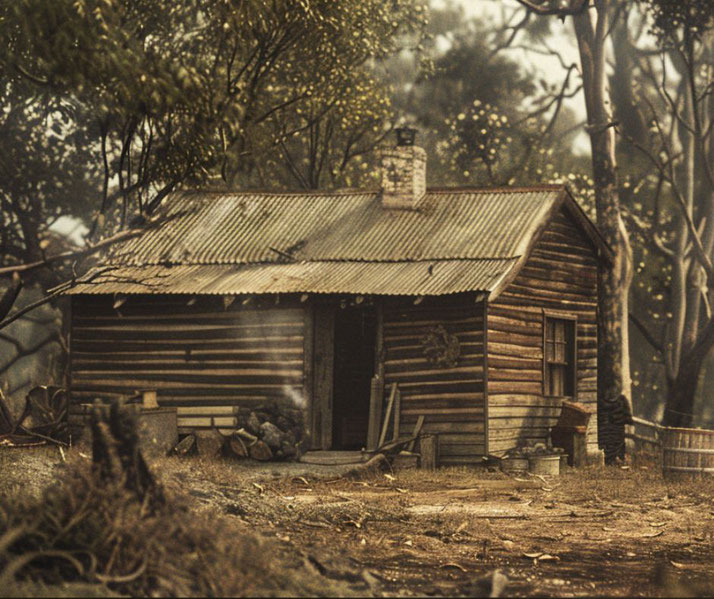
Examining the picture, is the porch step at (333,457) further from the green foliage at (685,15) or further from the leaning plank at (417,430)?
the green foliage at (685,15)

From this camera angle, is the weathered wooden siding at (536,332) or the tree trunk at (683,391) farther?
the tree trunk at (683,391)

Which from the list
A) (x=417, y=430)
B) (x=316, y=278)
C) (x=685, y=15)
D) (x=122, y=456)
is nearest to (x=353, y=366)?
(x=316, y=278)

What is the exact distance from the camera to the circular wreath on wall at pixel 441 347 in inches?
771

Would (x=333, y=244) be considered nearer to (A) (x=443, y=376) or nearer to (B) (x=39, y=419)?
(A) (x=443, y=376)

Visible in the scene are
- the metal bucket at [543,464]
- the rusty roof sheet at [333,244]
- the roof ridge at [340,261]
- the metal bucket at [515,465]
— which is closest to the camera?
the metal bucket at [543,464]

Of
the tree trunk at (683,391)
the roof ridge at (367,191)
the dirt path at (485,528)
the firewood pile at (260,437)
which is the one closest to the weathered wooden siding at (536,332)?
the roof ridge at (367,191)

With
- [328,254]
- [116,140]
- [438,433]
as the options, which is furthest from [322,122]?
[438,433]

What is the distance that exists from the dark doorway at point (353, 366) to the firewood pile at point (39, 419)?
5.07m

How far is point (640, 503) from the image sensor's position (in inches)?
615

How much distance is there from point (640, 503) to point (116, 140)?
22370 millimetres

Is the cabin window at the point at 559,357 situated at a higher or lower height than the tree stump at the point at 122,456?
higher

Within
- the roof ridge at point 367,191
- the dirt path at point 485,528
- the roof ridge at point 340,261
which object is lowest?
the dirt path at point 485,528

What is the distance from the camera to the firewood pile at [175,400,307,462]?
769 inches

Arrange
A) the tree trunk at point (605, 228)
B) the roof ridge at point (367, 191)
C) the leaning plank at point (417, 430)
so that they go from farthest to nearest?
the tree trunk at point (605, 228)
the roof ridge at point (367, 191)
the leaning plank at point (417, 430)
